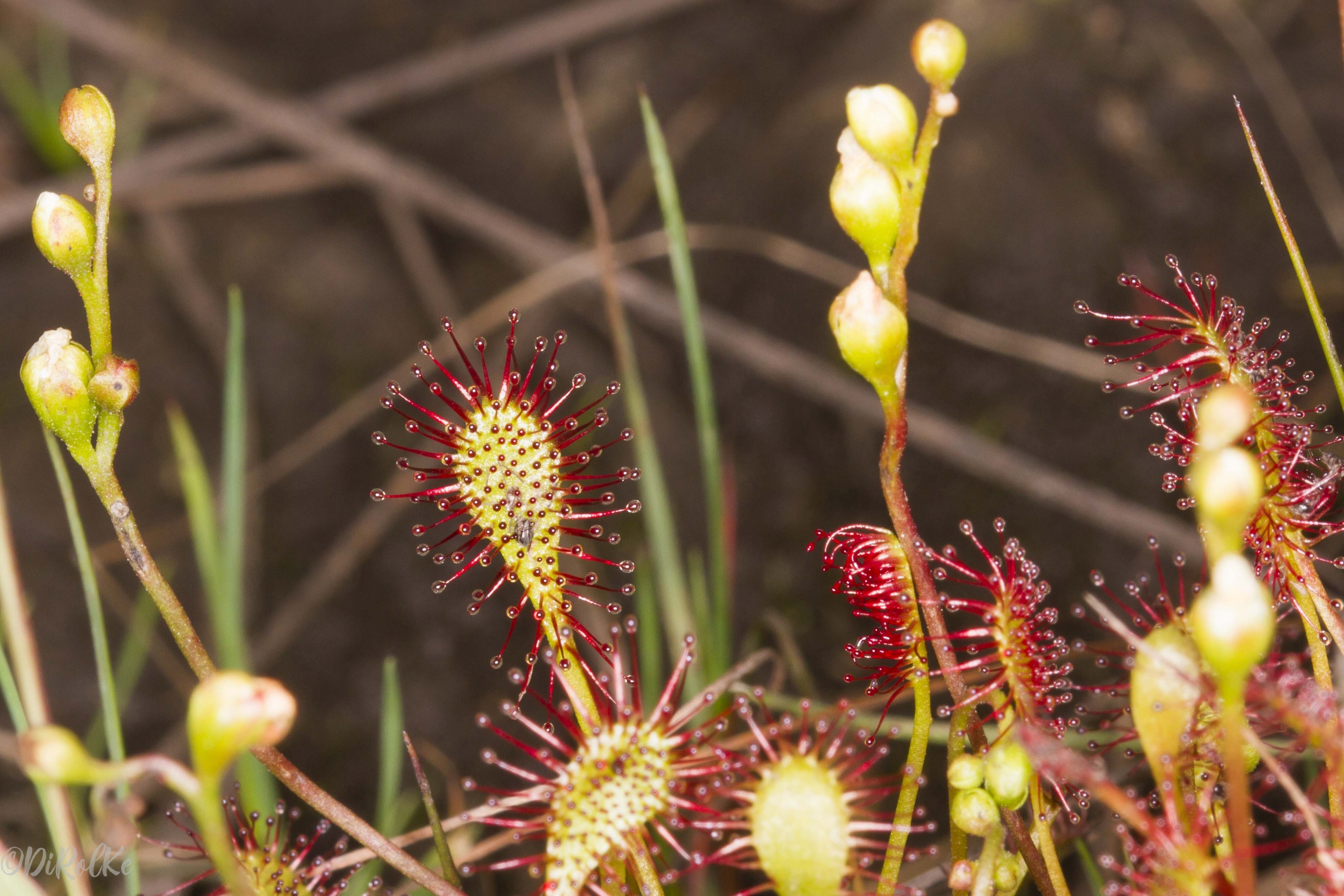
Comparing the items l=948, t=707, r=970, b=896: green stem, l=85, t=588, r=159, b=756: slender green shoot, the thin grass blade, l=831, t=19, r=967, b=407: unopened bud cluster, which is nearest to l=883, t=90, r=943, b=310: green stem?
l=831, t=19, r=967, b=407: unopened bud cluster

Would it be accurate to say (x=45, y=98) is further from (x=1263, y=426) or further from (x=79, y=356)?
(x=1263, y=426)

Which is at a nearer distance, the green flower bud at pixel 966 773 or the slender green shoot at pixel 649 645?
the green flower bud at pixel 966 773

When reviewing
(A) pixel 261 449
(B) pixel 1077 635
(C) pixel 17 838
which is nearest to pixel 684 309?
(B) pixel 1077 635

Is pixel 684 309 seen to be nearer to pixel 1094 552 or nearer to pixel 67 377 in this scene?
pixel 67 377

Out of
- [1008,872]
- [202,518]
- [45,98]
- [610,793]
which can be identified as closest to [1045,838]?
[1008,872]

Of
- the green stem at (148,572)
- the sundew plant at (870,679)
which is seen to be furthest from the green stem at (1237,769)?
the green stem at (148,572)

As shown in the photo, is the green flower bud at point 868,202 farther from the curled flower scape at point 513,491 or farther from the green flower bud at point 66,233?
the green flower bud at point 66,233
